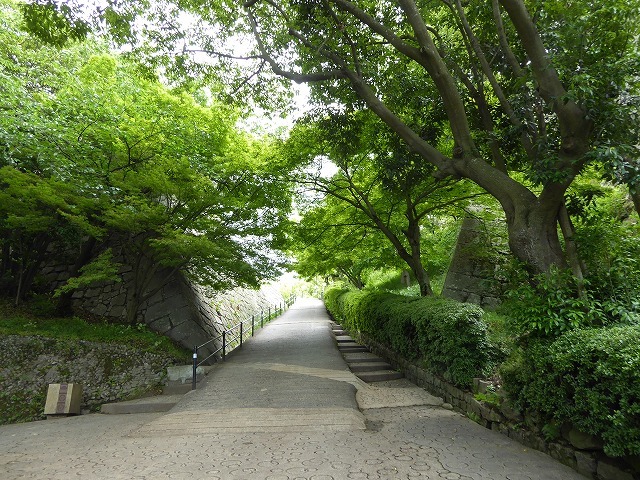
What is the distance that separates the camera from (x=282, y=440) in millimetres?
5047

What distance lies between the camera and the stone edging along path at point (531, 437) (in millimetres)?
3541

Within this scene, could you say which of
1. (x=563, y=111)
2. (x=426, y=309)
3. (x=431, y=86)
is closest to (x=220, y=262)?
(x=426, y=309)

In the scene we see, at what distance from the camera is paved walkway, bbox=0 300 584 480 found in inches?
161

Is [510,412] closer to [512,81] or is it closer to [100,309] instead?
[512,81]

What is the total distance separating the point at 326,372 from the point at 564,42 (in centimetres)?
757

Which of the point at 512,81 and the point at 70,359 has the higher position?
the point at 512,81

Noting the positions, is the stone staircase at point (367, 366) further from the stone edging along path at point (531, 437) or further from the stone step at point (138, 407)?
the stone step at point (138, 407)

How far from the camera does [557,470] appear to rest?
3.90 metres

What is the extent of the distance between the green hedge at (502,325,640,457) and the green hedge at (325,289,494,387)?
1.55m

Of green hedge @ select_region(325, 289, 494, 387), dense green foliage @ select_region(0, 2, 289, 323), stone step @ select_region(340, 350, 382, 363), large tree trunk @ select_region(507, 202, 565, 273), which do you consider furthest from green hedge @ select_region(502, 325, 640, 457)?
dense green foliage @ select_region(0, 2, 289, 323)

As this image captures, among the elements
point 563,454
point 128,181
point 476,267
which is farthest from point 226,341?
point 563,454

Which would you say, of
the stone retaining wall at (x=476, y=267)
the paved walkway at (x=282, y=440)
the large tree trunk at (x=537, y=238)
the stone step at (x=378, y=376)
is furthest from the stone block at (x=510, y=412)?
the stone retaining wall at (x=476, y=267)

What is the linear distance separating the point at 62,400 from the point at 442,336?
8.34 meters

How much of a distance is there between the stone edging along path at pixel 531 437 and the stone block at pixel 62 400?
772 centimetres
